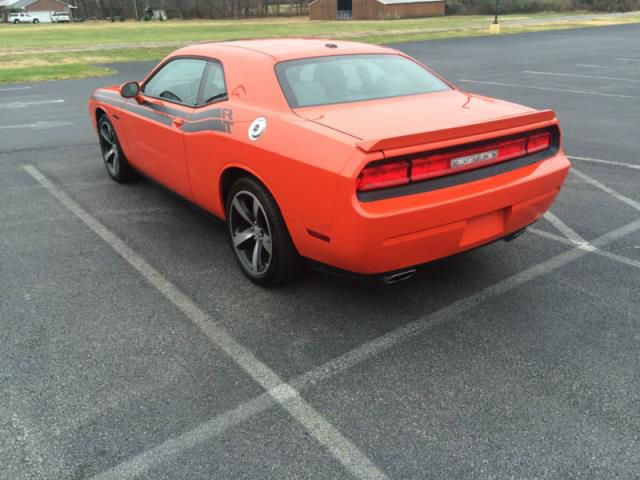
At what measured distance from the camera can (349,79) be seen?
12.6 ft

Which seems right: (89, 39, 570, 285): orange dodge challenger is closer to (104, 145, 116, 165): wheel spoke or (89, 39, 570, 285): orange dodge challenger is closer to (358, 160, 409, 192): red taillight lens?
(358, 160, 409, 192): red taillight lens

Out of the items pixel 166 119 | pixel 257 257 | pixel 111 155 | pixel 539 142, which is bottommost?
pixel 257 257

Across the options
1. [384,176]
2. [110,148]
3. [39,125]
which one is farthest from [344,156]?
[39,125]

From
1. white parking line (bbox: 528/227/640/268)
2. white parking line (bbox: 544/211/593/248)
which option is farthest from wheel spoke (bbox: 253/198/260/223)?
white parking line (bbox: 544/211/593/248)

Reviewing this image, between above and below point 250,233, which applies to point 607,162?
below

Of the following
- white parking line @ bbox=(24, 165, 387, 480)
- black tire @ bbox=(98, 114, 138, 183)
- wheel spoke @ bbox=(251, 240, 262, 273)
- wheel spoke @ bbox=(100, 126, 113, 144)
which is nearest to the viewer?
white parking line @ bbox=(24, 165, 387, 480)

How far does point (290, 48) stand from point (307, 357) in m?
2.26

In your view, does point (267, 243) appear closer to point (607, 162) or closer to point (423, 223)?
point (423, 223)

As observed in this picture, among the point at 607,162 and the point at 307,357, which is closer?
the point at 307,357

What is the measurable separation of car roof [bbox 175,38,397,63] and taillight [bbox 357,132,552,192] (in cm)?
141

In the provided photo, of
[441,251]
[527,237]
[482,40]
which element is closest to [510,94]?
[527,237]

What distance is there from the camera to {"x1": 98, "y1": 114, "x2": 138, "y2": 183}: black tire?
5.78 metres

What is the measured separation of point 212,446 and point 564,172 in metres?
2.64

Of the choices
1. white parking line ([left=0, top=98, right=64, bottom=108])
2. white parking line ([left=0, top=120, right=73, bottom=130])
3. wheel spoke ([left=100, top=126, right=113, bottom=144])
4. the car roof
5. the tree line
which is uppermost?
the tree line
